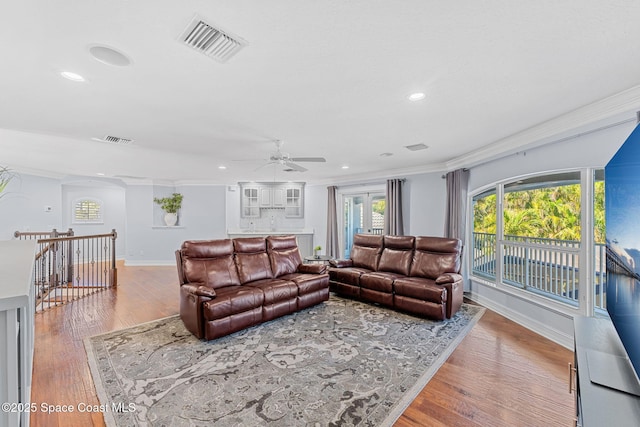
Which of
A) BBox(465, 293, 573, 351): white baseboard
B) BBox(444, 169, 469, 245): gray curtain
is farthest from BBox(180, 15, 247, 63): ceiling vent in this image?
BBox(444, 169, 469, 245): gray curtain

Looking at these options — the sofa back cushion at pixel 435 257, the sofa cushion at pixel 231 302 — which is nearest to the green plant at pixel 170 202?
the sofa cushion at pixel 231 302

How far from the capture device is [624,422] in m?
1.08

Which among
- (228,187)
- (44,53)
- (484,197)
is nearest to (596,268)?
(484,197)

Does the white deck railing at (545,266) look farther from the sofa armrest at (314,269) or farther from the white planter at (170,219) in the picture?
the white planter at (170,219)

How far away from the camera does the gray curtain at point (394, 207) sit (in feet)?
20.5

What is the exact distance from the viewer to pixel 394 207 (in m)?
6.29

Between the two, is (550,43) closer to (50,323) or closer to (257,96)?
(257,96)

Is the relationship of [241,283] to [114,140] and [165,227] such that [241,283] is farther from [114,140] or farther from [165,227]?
[165,227]

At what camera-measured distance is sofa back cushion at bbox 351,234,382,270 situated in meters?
4.95

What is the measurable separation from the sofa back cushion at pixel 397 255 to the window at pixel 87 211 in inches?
349

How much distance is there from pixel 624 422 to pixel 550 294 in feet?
10.1

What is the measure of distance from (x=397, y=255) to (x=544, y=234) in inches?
79.0

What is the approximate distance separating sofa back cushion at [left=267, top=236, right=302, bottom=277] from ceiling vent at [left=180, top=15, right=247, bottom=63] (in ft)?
10.3

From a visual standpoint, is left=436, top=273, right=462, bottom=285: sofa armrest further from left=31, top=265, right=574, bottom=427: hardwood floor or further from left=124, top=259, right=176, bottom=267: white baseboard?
left=124, top=259, right=176, bottom=267: white baseboard
